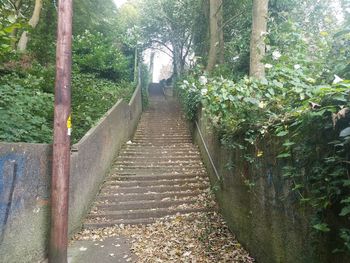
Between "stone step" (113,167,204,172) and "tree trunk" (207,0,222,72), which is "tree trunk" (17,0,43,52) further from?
"stone step" (113,167,204,172)

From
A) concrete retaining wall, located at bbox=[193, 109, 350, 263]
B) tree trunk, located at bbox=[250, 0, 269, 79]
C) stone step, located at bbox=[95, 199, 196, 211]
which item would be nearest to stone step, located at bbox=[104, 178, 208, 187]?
stone step, located at bbox=[95, 199, 196, 211]

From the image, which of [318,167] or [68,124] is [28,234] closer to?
[68,124]

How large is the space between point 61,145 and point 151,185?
119 inches

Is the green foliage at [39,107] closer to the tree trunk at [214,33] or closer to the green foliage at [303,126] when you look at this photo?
the green foliage at [303,126]

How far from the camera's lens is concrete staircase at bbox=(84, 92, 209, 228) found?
527 cm

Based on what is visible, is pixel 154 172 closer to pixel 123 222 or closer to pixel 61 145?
pixel 123 222

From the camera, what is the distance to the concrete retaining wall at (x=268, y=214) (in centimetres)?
254

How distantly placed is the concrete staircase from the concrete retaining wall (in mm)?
960

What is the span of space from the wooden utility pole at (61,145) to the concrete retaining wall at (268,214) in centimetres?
235

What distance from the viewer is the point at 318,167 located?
2.11m

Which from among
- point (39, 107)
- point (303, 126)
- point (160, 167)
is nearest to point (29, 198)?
point (39, 107)

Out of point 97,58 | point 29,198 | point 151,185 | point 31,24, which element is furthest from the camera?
point 97,58

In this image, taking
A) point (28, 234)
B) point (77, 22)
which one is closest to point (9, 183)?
point (28, 234)

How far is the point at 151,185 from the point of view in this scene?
6.26 m
